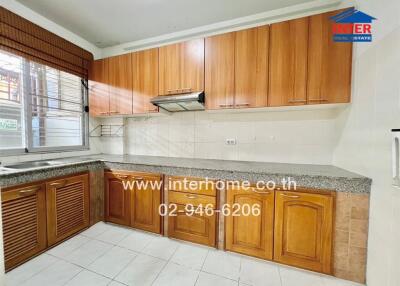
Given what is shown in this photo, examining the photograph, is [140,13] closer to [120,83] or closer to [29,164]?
[120,83]

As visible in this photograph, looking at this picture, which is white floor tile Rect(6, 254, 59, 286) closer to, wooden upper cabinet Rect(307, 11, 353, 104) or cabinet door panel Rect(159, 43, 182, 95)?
cabinet door panel Rect(159, 43, 182, 95)

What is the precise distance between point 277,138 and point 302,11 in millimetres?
1400

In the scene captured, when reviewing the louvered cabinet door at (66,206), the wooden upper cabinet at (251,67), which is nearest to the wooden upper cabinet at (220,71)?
the wooden upper cabinet at (251,67)

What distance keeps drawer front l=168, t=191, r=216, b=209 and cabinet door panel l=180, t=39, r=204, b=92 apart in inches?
46.7

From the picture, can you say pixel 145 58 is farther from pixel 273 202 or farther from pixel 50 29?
pixel 273 202

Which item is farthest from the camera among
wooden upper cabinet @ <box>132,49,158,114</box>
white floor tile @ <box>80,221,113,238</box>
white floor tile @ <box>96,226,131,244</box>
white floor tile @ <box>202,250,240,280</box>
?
wooden upper cabinet @ <box>132,49,158,114</box>

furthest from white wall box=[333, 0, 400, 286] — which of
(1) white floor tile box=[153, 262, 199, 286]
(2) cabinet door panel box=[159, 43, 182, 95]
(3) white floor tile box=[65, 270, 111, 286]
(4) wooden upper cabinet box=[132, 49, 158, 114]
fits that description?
(4) wooden upper cabinet box=[132, 49, 158, 114]

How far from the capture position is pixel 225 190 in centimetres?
167

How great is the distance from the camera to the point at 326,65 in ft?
5.14

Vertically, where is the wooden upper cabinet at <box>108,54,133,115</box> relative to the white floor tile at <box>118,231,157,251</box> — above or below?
above

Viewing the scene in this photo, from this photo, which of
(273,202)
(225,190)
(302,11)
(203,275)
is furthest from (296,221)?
(302,11)

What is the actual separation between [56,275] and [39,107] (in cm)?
184

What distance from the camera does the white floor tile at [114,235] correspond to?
1.89m

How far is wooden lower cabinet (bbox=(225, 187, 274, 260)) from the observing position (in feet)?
5.04
